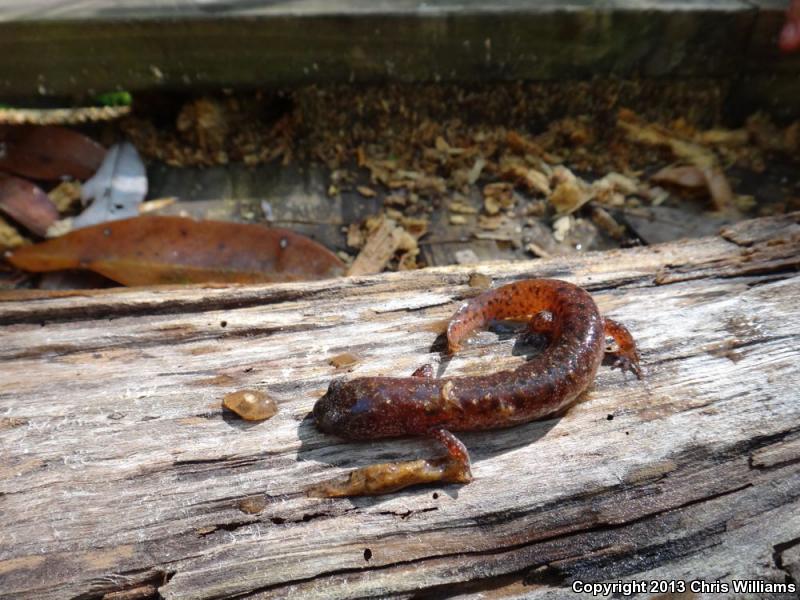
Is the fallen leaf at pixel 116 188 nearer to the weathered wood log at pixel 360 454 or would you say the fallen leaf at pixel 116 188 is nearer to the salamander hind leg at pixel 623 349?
the weathered wood log at pixel 360 454

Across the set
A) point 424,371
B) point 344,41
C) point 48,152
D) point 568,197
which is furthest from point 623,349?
point 48,152

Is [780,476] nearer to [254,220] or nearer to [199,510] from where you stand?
[199,510]

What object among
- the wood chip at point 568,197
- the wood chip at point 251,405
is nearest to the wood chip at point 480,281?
the wood chip at point 251,405

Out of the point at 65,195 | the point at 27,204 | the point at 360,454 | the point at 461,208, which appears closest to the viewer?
the point at 360,454

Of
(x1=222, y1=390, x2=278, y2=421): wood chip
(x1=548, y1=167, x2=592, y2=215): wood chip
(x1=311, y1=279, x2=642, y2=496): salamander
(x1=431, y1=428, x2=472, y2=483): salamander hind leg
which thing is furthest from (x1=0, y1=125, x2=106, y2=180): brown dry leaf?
(x1=431, y1=428, x2=472, y2=483): salamander hind leg

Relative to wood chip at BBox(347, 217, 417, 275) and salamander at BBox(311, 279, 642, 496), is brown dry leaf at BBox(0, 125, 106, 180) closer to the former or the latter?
wood chip at BBox(347, 217, 417, 275)

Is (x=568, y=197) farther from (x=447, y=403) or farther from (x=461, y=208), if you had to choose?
(x=447, y=403)
